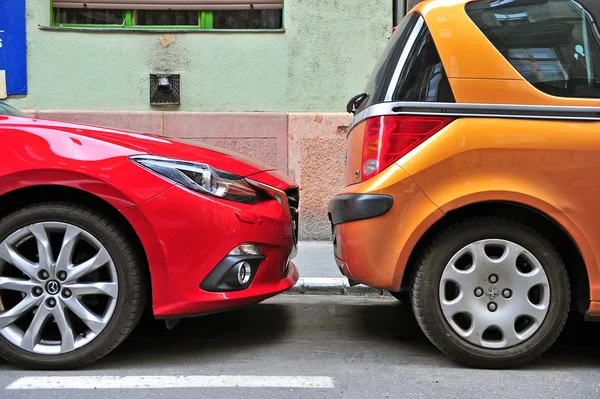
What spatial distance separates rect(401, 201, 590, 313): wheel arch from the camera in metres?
2.60

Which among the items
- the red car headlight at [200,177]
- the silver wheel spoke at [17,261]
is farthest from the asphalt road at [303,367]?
the red car headlight at [200,177]

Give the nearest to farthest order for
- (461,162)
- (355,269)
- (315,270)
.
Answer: (461,162) < (355,269) < (315,270)

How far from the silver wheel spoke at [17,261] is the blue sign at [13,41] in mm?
5113

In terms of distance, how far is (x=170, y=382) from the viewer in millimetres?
2523

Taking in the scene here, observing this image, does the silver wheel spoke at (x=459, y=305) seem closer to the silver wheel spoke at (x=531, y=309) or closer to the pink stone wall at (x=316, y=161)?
the silver wheel spoke at (x=531, y=309)

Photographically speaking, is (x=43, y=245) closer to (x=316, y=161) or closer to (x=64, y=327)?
(x=64, y=327)

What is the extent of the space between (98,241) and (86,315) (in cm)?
36

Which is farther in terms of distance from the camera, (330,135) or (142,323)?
(330,135)

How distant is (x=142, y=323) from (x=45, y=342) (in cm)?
95

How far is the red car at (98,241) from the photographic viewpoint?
2.55 m

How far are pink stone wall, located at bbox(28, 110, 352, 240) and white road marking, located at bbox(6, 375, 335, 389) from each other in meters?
4.42

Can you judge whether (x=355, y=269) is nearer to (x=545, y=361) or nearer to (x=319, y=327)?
(x=319, y=327)

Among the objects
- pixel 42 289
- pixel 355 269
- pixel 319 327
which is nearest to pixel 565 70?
pixel 355 269

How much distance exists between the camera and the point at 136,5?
7.05 m
